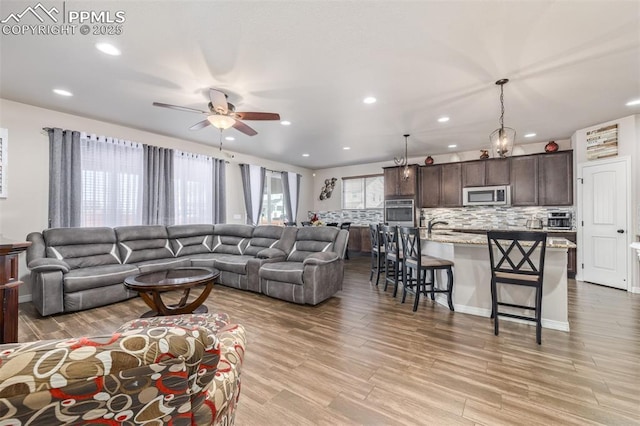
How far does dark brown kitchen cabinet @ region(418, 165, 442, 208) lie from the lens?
6363mm

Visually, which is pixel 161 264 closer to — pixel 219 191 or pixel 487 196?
pixel 219 191

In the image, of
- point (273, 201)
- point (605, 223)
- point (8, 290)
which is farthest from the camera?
point (273, 201)

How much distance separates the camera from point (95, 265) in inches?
148

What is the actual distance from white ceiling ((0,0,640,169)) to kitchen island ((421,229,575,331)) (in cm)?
181

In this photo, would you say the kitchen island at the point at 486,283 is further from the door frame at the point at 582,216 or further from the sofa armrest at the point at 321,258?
the door frame at the point at 582,216

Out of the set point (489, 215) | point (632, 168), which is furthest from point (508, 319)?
point (489, 215)

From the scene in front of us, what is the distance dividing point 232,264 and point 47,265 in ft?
7.08

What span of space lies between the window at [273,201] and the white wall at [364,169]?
5.02ft

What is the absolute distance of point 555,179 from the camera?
5.12 m

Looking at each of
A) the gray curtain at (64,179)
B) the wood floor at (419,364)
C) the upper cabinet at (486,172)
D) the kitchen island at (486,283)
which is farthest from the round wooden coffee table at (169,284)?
the upper cabinet at (486,172)

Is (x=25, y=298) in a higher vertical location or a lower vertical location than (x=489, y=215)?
lower

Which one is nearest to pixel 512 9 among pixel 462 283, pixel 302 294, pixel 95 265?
pixel 462 283

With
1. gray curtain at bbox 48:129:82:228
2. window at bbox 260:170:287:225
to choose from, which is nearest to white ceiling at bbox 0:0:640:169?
gray curtain at bbox 48:129:82:228

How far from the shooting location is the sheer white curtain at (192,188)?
17.4ft
